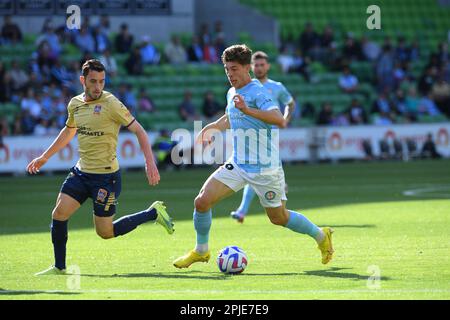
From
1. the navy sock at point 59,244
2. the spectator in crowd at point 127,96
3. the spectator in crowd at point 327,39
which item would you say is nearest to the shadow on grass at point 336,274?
the navy sock at point 59,244

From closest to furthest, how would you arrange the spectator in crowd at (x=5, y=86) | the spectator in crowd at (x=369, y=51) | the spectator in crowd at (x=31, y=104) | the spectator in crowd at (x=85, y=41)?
1. the spectator in crowd at (x=31, y=104)
2. the spectator in crowd at (x=5, y=86)
3. the spectator in crowd at (x=85, y=41)
4. the spectator in crowd at (x=369, y=51)

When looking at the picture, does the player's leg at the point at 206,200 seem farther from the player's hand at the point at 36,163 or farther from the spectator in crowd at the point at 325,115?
the spectator in crowd at the point at 325,115

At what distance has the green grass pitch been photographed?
9320 mm

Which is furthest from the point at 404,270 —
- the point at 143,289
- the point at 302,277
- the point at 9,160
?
the point at 9,160

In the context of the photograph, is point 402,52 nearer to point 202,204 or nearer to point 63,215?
point 202,204

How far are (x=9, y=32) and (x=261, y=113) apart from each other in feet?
70.4

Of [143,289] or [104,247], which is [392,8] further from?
[143,289]

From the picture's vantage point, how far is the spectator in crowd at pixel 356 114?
33.2 metres

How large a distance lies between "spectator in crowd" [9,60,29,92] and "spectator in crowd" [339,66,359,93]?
36.9 ft

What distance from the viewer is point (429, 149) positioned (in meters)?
32.6

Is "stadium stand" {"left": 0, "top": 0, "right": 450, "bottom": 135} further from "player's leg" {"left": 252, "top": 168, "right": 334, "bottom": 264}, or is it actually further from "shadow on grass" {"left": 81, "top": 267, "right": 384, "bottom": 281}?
"shadow on grass" {"left": 81, "top": 267, "right": 384, "bottom": 281}

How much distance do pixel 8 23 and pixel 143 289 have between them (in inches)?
880

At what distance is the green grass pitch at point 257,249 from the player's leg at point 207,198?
0.51ft

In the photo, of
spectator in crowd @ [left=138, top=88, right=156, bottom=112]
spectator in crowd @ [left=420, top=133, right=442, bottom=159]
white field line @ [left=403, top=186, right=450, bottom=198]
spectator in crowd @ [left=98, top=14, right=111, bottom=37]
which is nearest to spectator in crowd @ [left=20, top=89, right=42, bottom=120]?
spectator in crowd @ [left=138, top=88, right=156, bottom=112]
